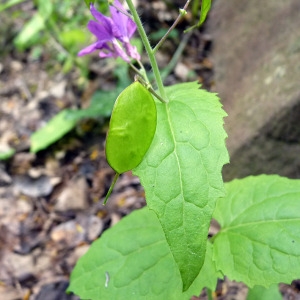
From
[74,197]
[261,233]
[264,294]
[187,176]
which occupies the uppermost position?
[187,176]

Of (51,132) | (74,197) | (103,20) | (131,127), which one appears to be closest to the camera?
(131,127)

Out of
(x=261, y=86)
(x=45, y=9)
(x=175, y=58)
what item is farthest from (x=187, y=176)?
(x=45, y=9)

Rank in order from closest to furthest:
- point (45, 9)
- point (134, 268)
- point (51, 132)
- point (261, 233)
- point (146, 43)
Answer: point (146, 43) < point (261, 233) < point (134, 268) < point (51, 132) < point (45, 9)

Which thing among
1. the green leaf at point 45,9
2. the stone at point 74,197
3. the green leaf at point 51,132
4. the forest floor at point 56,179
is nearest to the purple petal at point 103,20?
the forest floor at point 56,179

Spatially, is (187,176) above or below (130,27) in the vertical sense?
below

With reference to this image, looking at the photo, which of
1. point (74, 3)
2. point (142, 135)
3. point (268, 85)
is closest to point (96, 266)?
point (142, 135)

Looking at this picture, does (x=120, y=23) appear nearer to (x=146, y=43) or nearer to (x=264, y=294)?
(x=146, y=43)

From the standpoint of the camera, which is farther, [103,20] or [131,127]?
[103,20]
